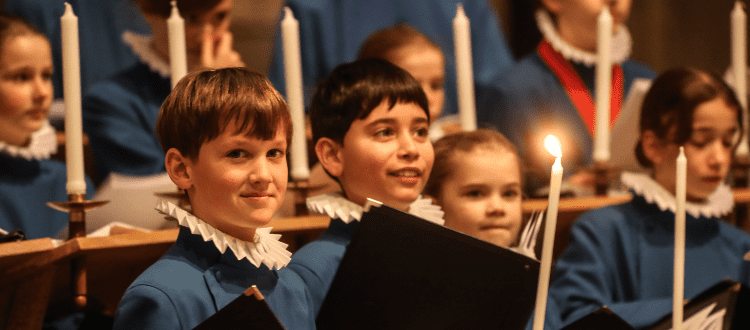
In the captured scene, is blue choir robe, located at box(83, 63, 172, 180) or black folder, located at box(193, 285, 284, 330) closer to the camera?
black folder, located at box(193, 285, 284, 330)

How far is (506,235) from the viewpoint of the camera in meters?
1.17

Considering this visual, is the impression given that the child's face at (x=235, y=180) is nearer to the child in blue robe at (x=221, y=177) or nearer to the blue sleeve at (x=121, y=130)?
the child in blue robe at (x=221, y=177)

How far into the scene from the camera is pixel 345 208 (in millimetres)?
1074

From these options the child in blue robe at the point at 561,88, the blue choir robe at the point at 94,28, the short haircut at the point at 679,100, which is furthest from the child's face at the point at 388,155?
the blue choir robe at the point at 94,28


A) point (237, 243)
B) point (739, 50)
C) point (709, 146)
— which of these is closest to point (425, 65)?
point (709, 146)

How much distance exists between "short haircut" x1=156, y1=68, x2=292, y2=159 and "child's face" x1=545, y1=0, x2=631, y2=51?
125cm

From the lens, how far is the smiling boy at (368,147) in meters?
1.07

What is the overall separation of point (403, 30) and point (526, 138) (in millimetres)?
459

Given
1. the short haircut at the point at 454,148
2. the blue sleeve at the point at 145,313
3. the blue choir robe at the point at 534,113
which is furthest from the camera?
the blue choir robe at the point at 534,113

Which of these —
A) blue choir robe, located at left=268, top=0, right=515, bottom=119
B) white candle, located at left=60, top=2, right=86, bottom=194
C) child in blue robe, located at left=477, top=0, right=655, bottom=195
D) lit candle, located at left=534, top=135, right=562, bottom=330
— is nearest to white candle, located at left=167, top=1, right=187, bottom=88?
white candle, located at left=60, top=2, right=86, bottom=194

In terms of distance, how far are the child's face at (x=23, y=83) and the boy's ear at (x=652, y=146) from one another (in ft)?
3.67

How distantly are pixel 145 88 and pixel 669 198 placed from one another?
1.07 m

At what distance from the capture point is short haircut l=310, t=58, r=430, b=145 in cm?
108

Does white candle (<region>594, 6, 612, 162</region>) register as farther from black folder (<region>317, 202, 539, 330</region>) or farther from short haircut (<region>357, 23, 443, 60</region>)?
black folder (<region>317, 202, 539, 330</region>)
